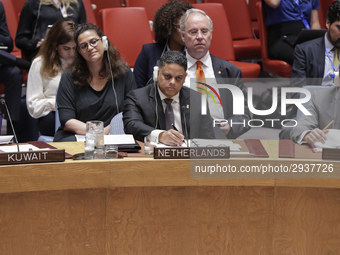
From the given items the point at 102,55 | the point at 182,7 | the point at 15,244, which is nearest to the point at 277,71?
the point at 182,7

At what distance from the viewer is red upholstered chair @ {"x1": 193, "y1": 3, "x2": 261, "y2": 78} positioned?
3.61m

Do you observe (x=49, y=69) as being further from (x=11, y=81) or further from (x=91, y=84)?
(x=11, y=81)

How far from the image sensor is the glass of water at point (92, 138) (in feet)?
5.86

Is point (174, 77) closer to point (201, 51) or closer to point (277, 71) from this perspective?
point (201, 51)

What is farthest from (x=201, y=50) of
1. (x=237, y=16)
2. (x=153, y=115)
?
(x=237, y=16)

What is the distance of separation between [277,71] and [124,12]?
1049 mm

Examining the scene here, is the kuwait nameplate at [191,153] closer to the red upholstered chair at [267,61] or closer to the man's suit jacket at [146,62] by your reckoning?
the man's suit jacket at [146,62]

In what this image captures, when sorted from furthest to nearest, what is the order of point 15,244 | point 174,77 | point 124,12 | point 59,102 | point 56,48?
point 124,12 < point 56,48 < point 59,102 < point 174,77 < point 15,244

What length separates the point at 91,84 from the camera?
2629mm

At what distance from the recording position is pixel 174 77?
217 centimetres

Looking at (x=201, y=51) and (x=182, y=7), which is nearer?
(x=201, y=51)

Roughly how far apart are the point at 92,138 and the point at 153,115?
0.45 metres

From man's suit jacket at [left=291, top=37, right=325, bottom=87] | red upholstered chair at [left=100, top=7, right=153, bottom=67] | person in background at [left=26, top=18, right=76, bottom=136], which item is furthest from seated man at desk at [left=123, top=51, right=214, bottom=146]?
red upholstered chair at [left=100, top=7, right=153, bottom=67]

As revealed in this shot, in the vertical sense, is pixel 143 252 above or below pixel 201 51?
below
